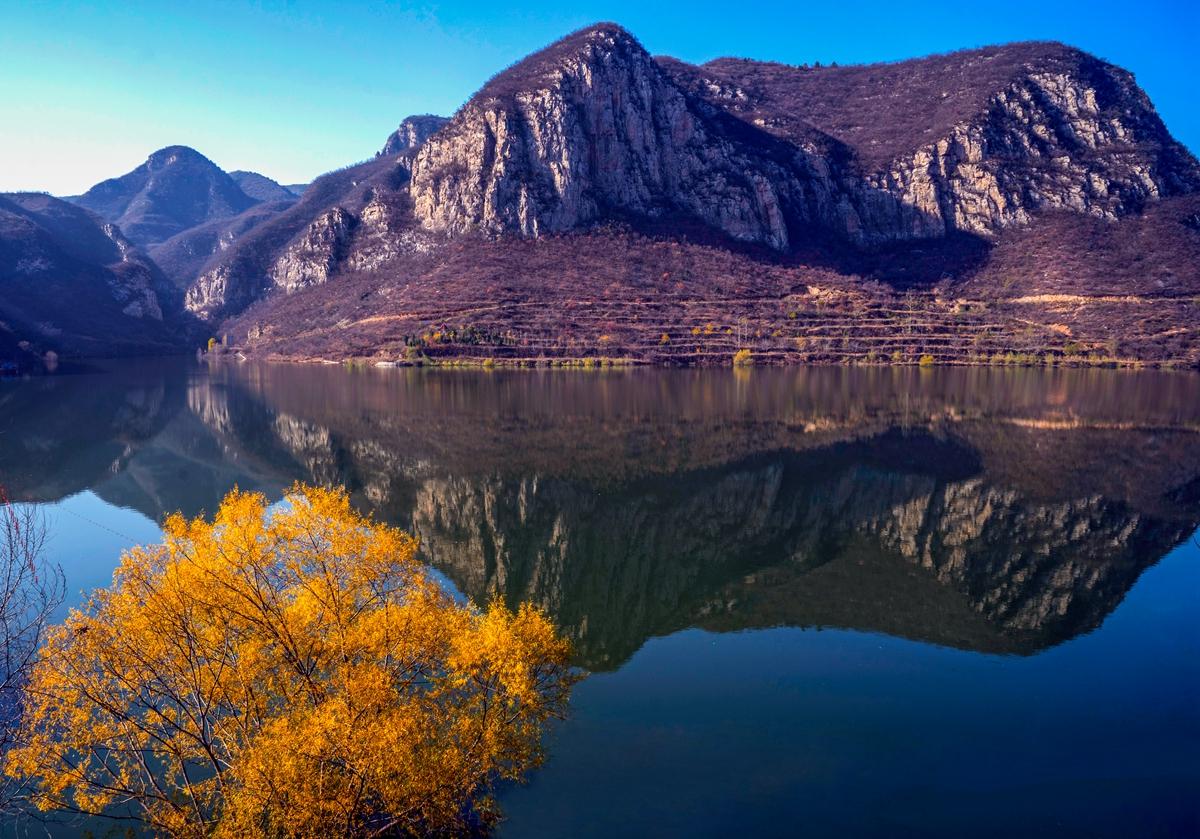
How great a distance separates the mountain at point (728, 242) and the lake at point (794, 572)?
6428 centimetres

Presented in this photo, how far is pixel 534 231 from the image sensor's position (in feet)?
542

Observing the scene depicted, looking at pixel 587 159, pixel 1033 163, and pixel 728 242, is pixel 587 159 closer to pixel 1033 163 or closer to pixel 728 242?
pixel 728 242

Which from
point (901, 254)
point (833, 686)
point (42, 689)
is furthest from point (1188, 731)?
point (901, 254)

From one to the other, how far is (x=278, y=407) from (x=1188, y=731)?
7496 cm

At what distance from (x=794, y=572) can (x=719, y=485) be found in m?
12.4

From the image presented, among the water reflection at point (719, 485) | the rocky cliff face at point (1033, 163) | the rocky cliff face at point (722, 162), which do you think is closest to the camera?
the water reflection at point (719, 485)

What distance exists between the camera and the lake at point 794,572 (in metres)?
14.2

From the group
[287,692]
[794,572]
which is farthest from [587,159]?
[287,692]

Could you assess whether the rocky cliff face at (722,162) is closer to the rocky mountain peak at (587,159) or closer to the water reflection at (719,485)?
the rocky mountain peak at (587,159)

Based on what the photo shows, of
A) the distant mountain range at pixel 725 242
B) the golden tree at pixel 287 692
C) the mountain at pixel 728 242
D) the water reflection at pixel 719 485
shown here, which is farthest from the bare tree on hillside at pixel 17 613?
the mountain at pixel 728 242

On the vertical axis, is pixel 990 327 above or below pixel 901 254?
below

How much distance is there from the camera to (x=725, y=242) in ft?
568

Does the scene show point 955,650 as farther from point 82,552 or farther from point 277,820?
point 82,552

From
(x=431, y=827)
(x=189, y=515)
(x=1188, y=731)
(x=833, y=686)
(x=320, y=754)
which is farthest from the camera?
(x=189, y=515)
